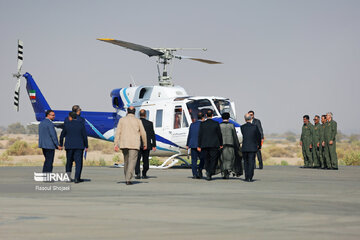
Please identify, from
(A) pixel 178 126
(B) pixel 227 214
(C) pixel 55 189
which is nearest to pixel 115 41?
(A) pixel 178 126

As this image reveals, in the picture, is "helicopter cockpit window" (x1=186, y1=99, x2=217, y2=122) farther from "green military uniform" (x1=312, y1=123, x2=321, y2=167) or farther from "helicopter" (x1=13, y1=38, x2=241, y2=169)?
"green military uniform" (x1=312, y1=123, x2=321, y2=167)

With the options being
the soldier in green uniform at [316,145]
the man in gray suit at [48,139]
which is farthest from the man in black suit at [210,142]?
the soldier in green uniform at [316,145]

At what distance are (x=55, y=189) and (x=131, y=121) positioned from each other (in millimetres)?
2767

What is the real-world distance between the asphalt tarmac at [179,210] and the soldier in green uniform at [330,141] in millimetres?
7851

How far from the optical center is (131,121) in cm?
1723

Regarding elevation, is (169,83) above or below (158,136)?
above

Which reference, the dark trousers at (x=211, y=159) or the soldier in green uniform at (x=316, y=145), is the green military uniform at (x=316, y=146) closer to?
the soldier in green uniform at (x=316, y=145)

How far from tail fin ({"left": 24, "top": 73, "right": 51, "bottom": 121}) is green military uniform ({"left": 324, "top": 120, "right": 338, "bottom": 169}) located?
12.1 metres

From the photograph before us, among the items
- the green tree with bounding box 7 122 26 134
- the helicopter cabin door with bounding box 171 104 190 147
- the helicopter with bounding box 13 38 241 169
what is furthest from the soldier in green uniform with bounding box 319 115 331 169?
the green tree with bounding box 7 122 26 134

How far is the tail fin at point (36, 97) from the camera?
30108 millimetres

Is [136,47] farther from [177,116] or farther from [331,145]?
[331,145]

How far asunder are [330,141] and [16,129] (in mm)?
131685

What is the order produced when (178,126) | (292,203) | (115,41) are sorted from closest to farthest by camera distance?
(292,203) < (115,41) < (178,126)

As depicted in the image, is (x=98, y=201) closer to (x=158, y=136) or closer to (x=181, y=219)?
(x=181, y=219)
